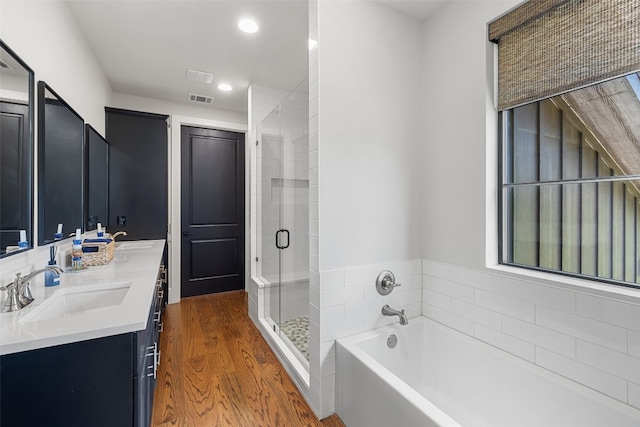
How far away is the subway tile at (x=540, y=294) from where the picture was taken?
1.36m

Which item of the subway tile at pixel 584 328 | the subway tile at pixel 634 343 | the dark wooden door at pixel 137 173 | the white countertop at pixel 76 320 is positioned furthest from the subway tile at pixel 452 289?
the dark wooden door at pixel 137 173

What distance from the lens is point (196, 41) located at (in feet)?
7.97

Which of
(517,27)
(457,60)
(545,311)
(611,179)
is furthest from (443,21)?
(545,311)

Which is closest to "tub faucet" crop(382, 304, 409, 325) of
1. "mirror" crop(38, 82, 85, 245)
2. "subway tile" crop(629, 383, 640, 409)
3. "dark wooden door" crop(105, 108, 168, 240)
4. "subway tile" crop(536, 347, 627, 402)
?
"subway tile" crop(536, 347, 627, 402)

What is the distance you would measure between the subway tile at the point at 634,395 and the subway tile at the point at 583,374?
2 centimetres

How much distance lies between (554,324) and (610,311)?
0.78 feet

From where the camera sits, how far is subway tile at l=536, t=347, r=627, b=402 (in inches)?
48.1

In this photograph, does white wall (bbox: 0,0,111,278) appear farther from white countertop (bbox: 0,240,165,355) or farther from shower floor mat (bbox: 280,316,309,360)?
shower floor mat (bbox: 280,316,309,360)

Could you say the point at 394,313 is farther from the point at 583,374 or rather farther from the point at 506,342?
the point at 583,374

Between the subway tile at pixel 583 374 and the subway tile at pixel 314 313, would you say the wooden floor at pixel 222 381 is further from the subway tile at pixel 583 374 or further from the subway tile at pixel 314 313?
the subway tile at pixel 583 374

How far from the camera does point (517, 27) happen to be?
5.12ft

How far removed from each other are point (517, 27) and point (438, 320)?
187 centimetres

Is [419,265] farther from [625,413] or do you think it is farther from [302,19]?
[302,19]

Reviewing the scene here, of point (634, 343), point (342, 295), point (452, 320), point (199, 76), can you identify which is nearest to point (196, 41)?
point (199, 76)
